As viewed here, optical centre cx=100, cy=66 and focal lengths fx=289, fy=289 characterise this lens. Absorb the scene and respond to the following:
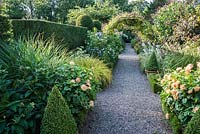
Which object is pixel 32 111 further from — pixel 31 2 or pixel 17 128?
pixel 31 2

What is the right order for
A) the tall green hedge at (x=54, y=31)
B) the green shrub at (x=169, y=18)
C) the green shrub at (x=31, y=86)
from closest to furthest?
the green shrub at (x=31, y=86)
the tall green hedge at (x=54, y=31)
the green shrub at (x=169, y=18)

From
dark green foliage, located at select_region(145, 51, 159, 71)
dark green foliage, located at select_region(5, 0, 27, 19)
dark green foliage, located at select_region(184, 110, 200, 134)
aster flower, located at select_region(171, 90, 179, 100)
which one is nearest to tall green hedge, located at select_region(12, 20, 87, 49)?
dark green foliage, located at select_region(145, 51, 159, 71)

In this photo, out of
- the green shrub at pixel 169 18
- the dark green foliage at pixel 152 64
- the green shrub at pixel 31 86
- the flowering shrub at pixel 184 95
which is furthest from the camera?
the green shrub at pixel 169 18

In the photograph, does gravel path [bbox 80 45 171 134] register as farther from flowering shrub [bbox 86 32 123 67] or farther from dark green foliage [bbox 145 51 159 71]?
flowering shrub [bbox 86 32 123 67]

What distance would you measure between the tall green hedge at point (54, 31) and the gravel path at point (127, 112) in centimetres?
287

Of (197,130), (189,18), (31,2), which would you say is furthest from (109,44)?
(31,2)

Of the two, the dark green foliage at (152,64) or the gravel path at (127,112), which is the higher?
the dark green foliage at (152,64)

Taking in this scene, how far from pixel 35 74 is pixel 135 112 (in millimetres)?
2133

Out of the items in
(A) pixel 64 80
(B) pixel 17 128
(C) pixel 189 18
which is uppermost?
(C) pixel 189 18

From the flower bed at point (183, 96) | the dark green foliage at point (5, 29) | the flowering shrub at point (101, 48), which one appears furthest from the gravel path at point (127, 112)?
the flowering shrub at point (101, 48)

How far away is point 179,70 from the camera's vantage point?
4.67 meters

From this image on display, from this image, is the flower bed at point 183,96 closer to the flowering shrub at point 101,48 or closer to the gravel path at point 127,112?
the gravel path at point 127,112

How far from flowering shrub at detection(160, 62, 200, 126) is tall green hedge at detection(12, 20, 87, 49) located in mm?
5144

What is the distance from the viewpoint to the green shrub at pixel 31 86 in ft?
10.5
